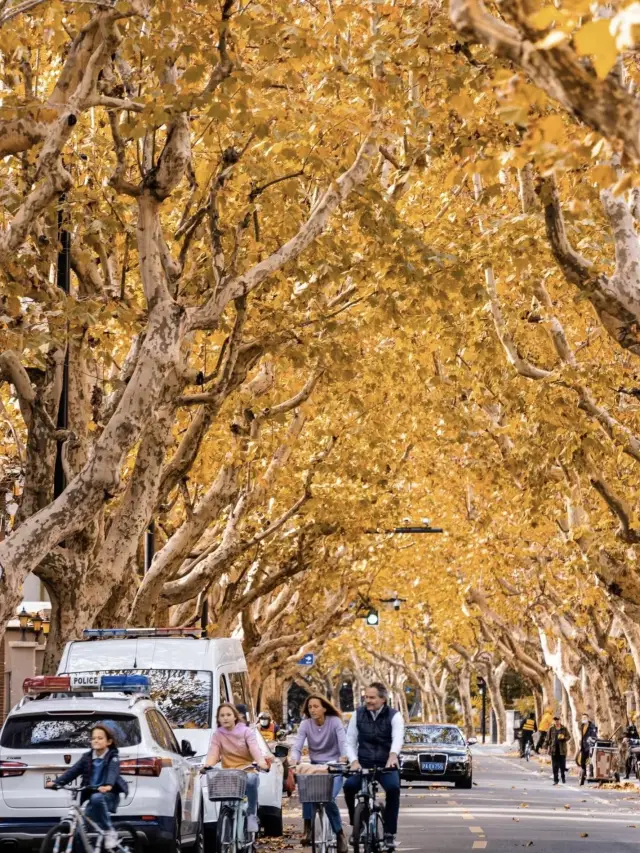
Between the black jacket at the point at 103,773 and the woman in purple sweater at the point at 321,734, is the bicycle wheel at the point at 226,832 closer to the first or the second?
the woman in purple sweater at the point at 321,734

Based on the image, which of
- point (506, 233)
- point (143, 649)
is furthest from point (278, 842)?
point (506, 233)

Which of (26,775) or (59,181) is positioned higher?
(59,181)

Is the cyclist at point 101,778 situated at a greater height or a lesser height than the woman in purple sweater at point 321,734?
lesser

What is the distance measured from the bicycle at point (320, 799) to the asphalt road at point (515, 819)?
3.59 meters

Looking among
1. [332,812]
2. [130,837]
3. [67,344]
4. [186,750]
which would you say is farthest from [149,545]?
[130,837]

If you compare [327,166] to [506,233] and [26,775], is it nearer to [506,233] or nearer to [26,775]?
[506,233]

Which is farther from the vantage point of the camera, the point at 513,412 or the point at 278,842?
the point at 513,412

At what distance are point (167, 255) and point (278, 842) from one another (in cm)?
712

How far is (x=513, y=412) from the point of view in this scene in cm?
2455

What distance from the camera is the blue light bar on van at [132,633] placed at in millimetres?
17250

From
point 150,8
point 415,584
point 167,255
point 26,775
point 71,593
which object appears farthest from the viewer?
point 415,584

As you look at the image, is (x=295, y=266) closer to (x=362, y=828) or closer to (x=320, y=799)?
(x=320, y=799)

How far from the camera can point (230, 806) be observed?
1407 cm

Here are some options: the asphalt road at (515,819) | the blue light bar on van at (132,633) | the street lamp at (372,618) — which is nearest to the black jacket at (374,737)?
the asphalt road at (515,819)
